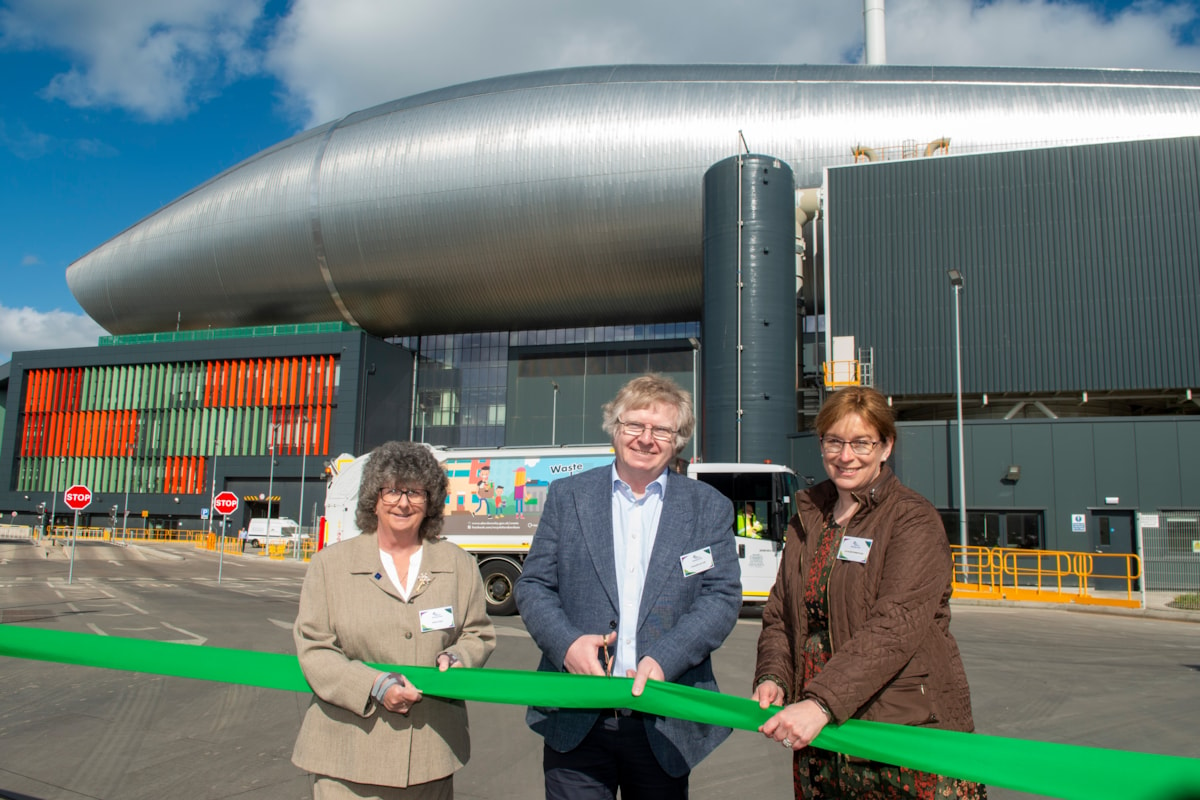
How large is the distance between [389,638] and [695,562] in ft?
3.94

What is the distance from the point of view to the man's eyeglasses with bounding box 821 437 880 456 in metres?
3.03

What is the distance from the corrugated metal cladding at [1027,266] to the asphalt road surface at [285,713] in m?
18.9

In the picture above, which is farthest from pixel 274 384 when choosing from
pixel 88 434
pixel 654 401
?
pixel 654 401

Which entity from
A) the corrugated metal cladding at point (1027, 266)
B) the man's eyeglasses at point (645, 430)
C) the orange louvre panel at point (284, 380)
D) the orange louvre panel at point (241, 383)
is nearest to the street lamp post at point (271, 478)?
the orange louvre panel at point (284, 380)

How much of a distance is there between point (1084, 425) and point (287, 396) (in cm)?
4884

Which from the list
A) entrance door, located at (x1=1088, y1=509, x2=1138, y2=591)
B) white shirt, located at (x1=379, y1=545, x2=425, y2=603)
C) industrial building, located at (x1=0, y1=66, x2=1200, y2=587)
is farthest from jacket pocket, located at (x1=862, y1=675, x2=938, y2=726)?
entrance door, located at (x1=1088, y1=509, x2=1138, y2=591)

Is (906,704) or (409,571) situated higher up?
(409,571)

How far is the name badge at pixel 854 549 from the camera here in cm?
284

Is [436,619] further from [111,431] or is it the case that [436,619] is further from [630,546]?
[111,431]

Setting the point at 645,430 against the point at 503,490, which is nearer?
the point at 645,430

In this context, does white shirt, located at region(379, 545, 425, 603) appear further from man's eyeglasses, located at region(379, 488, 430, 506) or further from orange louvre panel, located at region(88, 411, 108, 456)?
orange louvre panel, located at region(88, 411, 108, 456)

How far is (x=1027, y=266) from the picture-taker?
32.4 meters

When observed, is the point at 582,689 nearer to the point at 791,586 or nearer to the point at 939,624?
the point at 791,586

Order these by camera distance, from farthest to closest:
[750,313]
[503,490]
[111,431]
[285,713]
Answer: [111,431]
[750,313]
[503,490]
[285,713]
